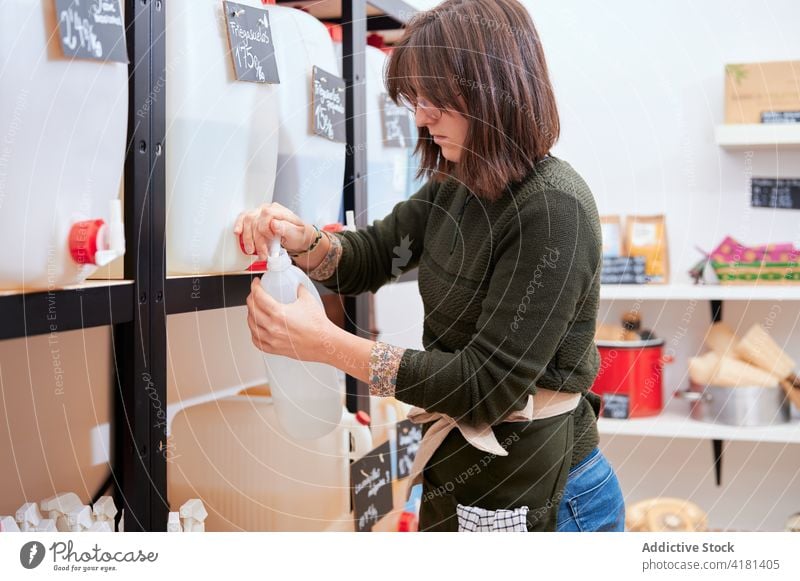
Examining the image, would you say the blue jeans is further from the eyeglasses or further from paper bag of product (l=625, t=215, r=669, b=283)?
paper bag of product (l=625, t=215, r=669, b=283)

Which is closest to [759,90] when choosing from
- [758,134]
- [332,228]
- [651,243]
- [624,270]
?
[758,134]

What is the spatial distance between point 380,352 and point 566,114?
68.6 inches

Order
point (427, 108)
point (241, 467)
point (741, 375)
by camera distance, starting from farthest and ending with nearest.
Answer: point (741, 375) → point (241, 467) → point (427, 108)

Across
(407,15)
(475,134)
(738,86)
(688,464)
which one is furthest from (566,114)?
(475,134)

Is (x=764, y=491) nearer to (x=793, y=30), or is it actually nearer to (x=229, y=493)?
(x=793, y=30)

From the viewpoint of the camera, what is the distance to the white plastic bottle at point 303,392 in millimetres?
1159

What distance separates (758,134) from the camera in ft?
6.87

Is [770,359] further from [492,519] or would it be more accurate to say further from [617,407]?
[492,519]

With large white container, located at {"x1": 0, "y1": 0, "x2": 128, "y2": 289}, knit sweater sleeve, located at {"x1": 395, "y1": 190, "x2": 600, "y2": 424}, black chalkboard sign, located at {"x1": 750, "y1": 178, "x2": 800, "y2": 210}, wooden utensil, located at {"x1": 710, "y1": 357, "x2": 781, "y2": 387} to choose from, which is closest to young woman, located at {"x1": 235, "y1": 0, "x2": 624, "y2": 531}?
knit sweater sleeve, located at {"x1": 395, "y1": 190, "x2": 600, "y2": 424}

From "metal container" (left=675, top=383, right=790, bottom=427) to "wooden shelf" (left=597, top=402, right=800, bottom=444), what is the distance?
0.02 m

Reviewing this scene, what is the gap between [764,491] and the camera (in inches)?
92.5

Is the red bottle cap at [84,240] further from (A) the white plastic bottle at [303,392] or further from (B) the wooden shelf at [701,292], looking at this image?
(B) the wooden shelf at [701,292]

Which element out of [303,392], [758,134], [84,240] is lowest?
[303,392]

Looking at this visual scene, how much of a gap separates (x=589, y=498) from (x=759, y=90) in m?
1.56
